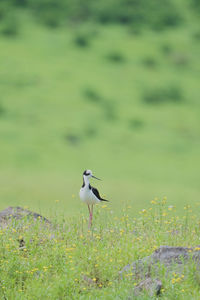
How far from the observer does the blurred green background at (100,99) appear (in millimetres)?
18062

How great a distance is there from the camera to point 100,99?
22.2 metres

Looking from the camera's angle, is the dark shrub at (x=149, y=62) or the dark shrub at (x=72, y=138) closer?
the dark shrub at (x=72, y=138)

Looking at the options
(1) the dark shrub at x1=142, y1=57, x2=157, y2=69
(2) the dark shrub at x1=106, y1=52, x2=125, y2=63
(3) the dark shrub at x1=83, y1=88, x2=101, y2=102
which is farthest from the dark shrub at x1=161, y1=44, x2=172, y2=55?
(3) the dark shrub at x1=83, y1=88, x2=101, y2=102

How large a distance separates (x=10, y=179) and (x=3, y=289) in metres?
10.1

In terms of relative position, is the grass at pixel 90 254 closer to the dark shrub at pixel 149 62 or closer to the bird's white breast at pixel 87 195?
the bird's white breast at pixel 87 195

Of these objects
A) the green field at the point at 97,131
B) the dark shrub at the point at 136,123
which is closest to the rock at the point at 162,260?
the green field at the point at 97,131

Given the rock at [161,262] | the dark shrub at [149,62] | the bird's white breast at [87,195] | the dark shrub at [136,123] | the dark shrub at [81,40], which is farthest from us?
the dark shrub at [81,40]

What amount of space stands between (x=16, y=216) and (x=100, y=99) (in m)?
12.4

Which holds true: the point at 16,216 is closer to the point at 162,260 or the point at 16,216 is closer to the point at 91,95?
the point at 162,260

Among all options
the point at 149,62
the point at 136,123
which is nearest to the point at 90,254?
the point at 136,123

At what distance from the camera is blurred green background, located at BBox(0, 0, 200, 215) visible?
1806cm

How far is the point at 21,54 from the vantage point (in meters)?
23.9

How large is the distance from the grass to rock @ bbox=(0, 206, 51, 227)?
0.25 m

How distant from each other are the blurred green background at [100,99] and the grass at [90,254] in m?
5.64
